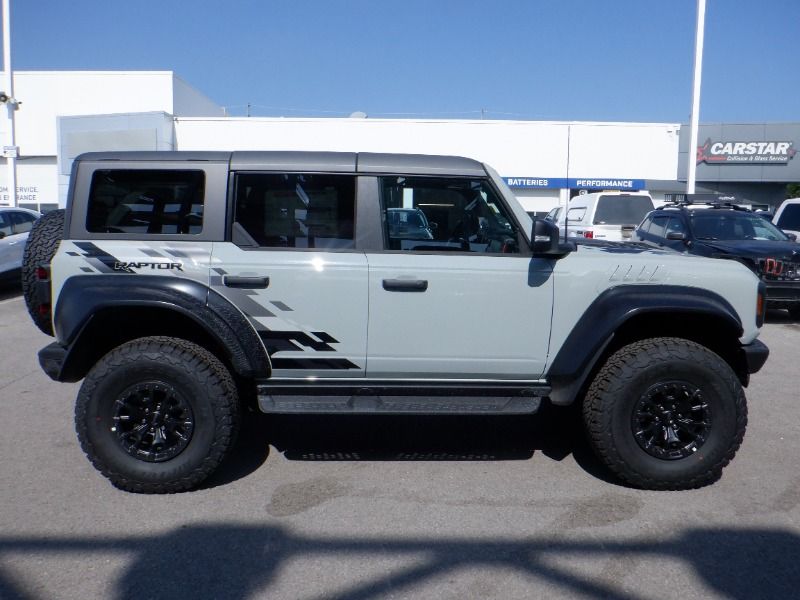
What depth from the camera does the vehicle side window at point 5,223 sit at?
43.8ft

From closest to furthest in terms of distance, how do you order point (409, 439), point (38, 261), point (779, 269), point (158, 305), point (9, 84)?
point (158, 305), point (38, 261), point (409, 439), point (779, 269), point (9, 84)

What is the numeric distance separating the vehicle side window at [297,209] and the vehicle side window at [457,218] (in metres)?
0.27

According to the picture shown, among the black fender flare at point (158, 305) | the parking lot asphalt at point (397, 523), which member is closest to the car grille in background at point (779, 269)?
the parking lot asphalt at point (397, 523)

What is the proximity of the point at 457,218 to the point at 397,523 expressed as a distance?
1.81m

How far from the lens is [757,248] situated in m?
10.8

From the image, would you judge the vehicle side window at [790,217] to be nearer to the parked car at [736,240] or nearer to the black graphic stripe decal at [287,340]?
the parked car at [736,240]

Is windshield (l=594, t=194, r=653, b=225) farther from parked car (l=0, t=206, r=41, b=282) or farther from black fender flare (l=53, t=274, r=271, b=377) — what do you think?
black fender flare (l=53, t=274, r=271, b=377)

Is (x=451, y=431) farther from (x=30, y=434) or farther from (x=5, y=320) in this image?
(x=5, y=320)

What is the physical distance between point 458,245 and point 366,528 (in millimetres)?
1729

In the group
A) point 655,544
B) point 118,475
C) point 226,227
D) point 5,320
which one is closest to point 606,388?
point 655,544

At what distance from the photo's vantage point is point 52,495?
436cm

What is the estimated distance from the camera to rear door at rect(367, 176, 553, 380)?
437cm

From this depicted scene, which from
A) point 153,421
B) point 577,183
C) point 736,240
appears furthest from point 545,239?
point 577,183

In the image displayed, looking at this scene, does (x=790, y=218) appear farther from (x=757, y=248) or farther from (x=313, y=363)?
(x=313, y=363)
